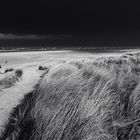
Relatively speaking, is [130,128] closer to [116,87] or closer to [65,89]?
[116,87]

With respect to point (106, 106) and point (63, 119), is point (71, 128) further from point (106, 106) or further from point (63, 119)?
point (106, 106)

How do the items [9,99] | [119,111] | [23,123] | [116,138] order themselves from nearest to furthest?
1. [116,138]
2. [23,123]
3. [119,111]
4. [9,99]

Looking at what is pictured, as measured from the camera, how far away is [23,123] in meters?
1.74

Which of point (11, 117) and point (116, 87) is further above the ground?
point (116, 87)

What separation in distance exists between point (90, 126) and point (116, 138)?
27 centimetres

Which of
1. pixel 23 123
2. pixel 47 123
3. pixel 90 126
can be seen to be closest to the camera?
pixel 90 126

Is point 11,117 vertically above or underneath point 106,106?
underneath

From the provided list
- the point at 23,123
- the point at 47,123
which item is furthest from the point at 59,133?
the point at 23,123

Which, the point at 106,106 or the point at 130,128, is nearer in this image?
the point at 130,128

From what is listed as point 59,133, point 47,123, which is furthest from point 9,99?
point 59,133

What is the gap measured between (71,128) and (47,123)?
29 cm

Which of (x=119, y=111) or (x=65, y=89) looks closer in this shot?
(x=119, y=111)

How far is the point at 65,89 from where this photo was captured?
8.98ft

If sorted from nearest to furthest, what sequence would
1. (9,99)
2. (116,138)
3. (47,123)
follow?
(116,138) → (47,123) → (9,99)
